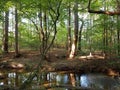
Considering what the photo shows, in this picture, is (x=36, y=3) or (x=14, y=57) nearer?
(x=36, y=3)

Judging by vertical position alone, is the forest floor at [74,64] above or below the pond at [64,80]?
above

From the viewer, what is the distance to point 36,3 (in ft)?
45.5

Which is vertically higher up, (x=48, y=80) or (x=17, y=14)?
(x=17, y=14)

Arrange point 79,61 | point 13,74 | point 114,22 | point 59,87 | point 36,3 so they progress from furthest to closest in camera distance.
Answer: point 114,22, point 79,61, point 13,74, point 36,3, point 59,87

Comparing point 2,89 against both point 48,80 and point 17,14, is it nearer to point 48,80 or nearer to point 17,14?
point 48,80

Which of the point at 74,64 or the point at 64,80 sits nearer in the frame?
the point at 64,80

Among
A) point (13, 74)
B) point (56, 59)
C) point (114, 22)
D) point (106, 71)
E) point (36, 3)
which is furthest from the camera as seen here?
point (114, 22)

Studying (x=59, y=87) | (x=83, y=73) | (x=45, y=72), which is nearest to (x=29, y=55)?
(x=45, y=72)

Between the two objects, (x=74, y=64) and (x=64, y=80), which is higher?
(x=74, y=64)

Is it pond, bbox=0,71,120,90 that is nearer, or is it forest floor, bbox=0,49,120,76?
pond, bbox=0,71,120,90

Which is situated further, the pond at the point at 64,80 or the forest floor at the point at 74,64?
the forest floor at the point at 74,64

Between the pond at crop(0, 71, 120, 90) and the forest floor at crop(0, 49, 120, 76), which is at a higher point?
the forest floor at crop(0, 49, 120, 76)

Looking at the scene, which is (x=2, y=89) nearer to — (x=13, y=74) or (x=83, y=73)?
(x=13, y=74)

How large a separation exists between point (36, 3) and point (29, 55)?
857 cm
